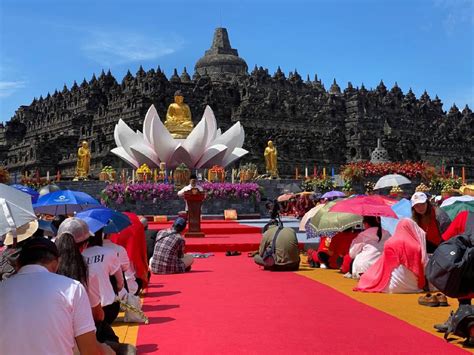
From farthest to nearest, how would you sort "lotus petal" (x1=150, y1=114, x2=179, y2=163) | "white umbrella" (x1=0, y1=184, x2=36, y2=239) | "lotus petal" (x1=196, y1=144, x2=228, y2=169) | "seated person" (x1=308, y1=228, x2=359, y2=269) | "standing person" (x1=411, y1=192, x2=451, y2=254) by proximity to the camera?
"lotus petal" (x1=196, y1=144, x2=228, y2=169) < "lotus petal" (x1=150, y1=114, x2=179, y2=163) < "seated person" (x1=308, y1=228, x2=359, y2=269) < "standing person" (x1=411, y1=192, x2=451, y2=254) < "white umbrella" (x1=0, y1=184, x2=36, y2=239)

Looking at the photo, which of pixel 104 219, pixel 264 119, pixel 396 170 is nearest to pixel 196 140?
pixel 396 170

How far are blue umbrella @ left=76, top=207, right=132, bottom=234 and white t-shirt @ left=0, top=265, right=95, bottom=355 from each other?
2.83m

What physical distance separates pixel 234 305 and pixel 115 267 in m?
2.09

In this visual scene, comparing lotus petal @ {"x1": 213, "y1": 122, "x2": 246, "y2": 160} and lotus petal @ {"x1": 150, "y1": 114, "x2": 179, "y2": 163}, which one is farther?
lotus petal @ {"x1": 213, "y1": 122, "x2": 246, "y2": 160}

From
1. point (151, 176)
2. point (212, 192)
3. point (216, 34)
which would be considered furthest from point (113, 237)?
point (216, 34)

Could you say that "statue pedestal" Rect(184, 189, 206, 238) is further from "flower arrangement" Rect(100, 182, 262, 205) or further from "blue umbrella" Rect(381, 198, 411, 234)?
"blue umbrella" Rect(381, 198, 411, 234)

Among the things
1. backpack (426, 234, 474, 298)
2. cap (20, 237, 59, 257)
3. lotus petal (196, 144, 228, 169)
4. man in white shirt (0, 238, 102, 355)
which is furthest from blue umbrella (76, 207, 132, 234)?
lotus petal (196, 144, 228, 169)

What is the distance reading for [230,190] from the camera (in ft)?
79.4

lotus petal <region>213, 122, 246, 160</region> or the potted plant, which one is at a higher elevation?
lotus petal <region>213, 122, 246, 160</region>

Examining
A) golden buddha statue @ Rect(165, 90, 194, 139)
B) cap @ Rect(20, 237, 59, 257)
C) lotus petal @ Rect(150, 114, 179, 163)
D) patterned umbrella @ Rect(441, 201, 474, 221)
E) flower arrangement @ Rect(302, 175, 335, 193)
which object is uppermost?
golden buddha statue @ Rect(165, 90, 194, 139)

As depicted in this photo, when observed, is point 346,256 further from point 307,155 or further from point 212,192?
point 307,155

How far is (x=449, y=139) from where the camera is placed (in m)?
59.5

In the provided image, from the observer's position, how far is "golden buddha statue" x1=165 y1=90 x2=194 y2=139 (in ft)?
106

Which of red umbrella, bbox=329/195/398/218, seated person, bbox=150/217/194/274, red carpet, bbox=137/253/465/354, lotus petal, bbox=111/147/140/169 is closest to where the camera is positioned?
red carpet, bbox=137/253/465/354
